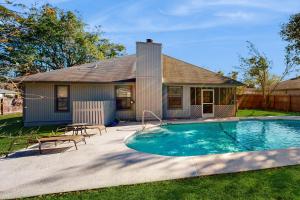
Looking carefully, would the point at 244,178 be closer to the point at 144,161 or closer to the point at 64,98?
the point at 144,161

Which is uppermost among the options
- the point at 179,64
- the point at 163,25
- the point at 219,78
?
the point at 163,25

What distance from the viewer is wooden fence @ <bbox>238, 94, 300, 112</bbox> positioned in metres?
24.9

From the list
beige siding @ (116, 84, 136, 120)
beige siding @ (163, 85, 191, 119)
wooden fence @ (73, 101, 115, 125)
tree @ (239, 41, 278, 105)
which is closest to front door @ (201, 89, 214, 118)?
beige siding @ (163, 85, 191, 119)

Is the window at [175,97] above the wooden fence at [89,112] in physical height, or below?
above

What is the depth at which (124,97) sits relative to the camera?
56.3 feet

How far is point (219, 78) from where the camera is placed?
1986 cm

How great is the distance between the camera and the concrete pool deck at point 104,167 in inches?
204

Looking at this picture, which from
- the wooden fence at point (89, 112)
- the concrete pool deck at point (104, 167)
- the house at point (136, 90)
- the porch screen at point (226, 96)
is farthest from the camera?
the porch screen at point (226, 96)

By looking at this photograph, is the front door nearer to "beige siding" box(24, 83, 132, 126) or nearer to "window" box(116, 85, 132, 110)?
"window" box(116, 85, 132, 110)

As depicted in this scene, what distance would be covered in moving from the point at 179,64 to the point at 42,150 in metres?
15.4

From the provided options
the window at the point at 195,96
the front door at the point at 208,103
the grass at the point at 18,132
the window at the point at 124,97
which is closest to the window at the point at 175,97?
the window at the point at 195,96

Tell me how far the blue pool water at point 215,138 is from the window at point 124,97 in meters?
3.94

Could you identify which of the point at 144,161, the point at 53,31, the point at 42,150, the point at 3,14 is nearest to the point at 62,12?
the point at 53,31

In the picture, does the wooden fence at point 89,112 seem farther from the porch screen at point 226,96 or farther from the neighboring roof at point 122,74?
the porch screen at point 226,96
